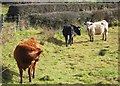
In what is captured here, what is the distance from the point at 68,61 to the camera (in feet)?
40.5

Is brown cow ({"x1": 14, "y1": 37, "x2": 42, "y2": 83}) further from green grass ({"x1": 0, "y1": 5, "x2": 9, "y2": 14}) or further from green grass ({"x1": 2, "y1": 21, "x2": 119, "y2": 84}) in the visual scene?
green grass ({"x1": 0, "y1": 5, "x2": 9, "y2": 14})

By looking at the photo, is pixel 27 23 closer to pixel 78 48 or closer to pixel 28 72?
pixel 78 48

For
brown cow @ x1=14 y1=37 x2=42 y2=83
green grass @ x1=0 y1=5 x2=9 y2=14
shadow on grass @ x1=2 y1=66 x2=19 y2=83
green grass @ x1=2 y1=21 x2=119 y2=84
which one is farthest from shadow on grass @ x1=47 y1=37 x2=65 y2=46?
green grass @ x1=0 y1=5 x2=9 y2=14

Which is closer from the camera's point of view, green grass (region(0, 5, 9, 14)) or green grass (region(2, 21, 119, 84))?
green grass (region(2, 21, 119, 84))

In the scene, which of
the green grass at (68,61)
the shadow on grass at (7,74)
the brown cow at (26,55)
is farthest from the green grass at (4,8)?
the brown cow at (26,55)

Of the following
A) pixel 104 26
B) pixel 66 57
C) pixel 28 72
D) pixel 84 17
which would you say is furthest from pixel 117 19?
pixel 28 72

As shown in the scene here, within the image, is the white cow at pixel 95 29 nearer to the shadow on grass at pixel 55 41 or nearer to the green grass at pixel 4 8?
the shadow on grass at pixel 55 41

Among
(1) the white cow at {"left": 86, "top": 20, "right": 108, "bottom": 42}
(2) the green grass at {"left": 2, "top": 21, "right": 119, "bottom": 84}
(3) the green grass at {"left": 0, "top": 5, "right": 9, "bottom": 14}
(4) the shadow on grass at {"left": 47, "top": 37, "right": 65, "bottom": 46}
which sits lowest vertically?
(2) the green grass at {"left": 2, "top": 21, "right": 119, "bottom": 84}

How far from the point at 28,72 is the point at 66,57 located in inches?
160

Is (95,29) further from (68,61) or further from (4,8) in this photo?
(4,8)

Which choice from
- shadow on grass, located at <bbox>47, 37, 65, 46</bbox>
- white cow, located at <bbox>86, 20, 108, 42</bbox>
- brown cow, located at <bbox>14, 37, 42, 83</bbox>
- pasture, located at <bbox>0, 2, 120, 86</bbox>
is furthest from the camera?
white cow, located at <bbox>86, 20, 108, 42</bbox>

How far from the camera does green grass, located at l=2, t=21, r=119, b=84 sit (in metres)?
9.66

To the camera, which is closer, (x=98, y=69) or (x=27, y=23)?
(x=98, y=69)

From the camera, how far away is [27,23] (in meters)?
18.1
